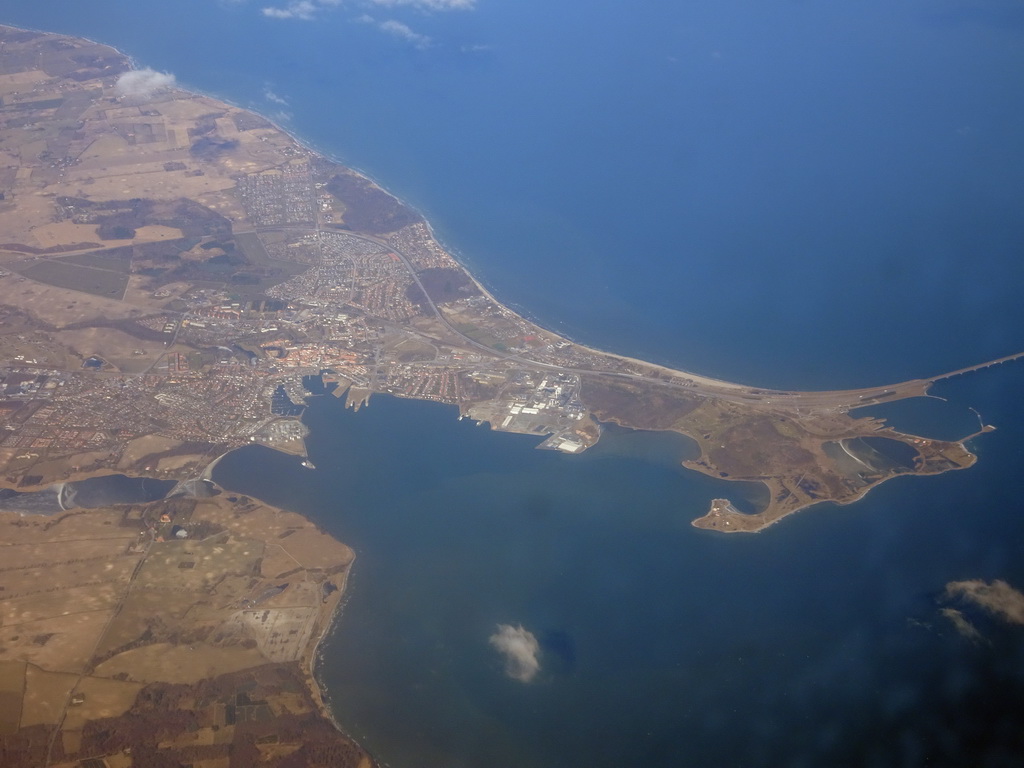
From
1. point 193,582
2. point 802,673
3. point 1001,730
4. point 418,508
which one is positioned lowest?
point 193,582

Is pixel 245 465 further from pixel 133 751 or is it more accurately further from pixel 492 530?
pixel 133 751

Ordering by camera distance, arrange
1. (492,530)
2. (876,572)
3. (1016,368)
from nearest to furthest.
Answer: (876,572) < (492,530) < (1016,368)

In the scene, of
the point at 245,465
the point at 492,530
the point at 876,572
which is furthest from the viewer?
the point at 245,465

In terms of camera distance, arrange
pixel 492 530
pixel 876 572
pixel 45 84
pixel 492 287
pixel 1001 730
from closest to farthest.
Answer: pixel 1001 730 → pixel 876 572 → pixel 492 530 → pixel 492 287 → pixel 45 84

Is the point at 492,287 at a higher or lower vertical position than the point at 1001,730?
lower

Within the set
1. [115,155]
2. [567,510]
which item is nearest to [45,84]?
[115,155]

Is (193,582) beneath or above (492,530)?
beneath

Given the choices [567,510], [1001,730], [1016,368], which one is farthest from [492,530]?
[1016,368]

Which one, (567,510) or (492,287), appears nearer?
(567,510)

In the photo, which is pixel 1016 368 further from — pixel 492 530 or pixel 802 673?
pixel 492 530
